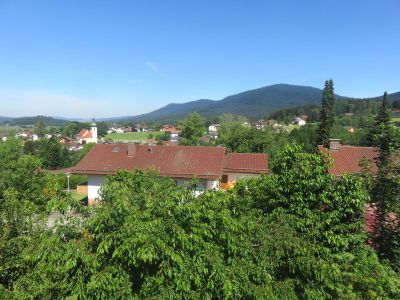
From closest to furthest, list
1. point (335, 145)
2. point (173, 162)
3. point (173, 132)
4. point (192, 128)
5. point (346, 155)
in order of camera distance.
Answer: point (173, 162), point (346, 155), point (335, 145), point (192, 128), point (173, 132)

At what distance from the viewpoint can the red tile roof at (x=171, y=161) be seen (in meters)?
23.2

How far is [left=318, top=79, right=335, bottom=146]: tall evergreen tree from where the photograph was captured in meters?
51.7

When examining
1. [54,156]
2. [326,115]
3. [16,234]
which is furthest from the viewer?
[54,156]

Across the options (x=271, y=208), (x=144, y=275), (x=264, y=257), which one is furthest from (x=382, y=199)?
(x=144, y=275)

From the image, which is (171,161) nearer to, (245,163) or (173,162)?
(173,162)

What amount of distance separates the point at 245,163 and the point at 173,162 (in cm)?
569

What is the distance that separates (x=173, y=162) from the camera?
24.2 meters

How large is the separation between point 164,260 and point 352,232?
186 inches

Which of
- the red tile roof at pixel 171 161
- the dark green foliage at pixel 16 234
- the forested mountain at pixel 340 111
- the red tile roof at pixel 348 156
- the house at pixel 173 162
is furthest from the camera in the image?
the forested mountain at pixel 340 111

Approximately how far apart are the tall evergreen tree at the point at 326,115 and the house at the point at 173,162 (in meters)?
27.1

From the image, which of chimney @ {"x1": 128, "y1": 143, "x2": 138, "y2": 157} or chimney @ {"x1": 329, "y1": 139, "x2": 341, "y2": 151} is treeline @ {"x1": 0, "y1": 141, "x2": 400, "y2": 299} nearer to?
chimney @ {"x1": 128, "y1": 143, "x2": 138, "y2": 157}

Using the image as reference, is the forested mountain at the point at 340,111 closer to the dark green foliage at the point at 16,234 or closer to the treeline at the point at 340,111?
the treeline at the point at 340,111

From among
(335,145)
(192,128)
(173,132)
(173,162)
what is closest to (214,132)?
(173,132)

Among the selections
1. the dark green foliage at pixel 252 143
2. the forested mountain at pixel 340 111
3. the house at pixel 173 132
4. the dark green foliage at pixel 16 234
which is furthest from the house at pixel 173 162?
the forested mountain at pixel 340 111
